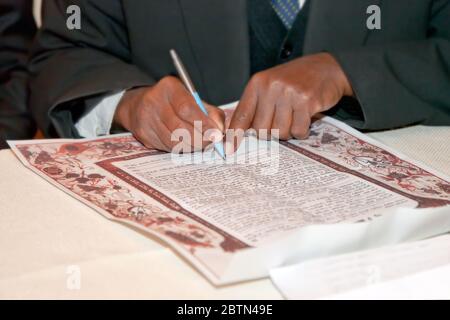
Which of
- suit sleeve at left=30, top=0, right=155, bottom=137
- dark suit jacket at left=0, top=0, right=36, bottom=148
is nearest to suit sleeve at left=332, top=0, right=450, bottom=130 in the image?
suit sleeve at left=30, top=0, right=155, bottom=137

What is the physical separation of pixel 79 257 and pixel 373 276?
280 millimetres

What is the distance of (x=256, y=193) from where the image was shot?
2.21 ft

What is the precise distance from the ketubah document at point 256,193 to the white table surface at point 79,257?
2 cm

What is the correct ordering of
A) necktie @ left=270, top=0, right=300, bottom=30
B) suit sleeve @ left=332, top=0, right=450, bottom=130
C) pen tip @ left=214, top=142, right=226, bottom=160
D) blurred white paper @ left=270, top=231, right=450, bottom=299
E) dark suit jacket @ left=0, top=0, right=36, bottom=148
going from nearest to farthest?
blurred white paper @ left=270, top=231, right=450, bottom=299
pen tip @ left=214, top=142, right=226, bottom=160
suit sleeve @ left=332, top=0, right=450, bottom=130
necktie @ left=270, top=0, right=300, bottom=30
dark suit jacket @ left=0, top=0, right=36, bottom=148

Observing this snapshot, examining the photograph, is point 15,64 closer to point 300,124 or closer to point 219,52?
point 219,52

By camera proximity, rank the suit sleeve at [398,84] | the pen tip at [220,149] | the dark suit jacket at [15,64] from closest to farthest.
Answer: the pen tip at [220,149] → the suit sleeve at [398,84] → the dark suit jacket at [15,64]

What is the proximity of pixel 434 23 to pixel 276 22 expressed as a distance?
32 centimetres

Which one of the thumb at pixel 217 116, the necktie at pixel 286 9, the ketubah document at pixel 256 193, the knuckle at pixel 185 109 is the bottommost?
the ketubah document at pixel 256 193

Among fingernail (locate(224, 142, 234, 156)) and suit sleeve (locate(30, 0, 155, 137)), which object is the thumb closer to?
fingernail (locate(224, 142, 234, 156))

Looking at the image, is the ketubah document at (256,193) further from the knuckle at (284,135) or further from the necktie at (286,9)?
the necktie at (286,9)

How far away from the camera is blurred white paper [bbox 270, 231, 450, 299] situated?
1.62 feet

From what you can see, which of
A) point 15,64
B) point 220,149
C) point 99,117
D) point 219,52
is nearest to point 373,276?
point 220,149

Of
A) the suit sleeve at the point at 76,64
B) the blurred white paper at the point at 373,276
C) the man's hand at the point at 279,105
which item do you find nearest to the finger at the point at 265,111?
the man's hand at the point at 279,105

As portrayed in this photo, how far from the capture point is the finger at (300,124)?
0.86 m
